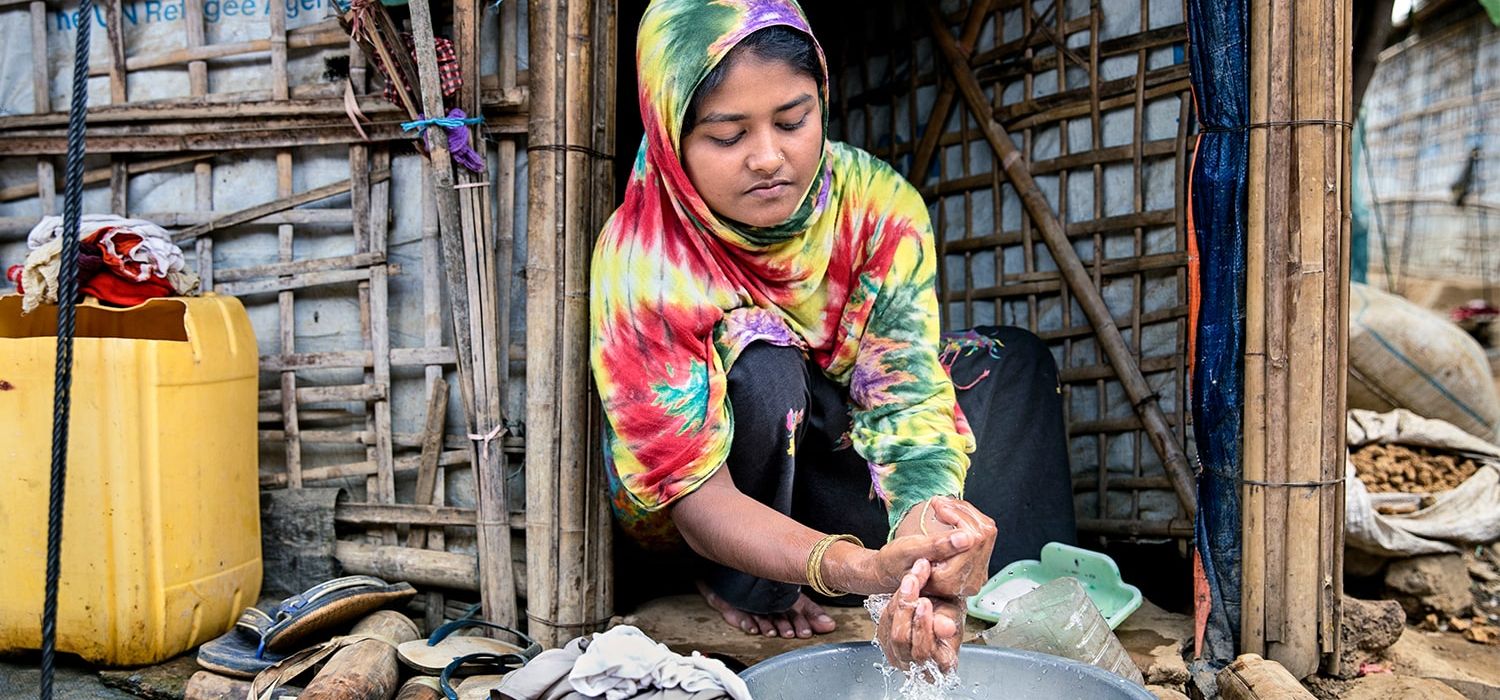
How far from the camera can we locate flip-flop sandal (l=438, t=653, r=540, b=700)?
206cm

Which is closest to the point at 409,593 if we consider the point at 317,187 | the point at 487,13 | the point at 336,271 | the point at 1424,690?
the point at 336,271

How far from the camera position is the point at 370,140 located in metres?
2.70

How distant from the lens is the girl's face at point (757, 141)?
1988mm

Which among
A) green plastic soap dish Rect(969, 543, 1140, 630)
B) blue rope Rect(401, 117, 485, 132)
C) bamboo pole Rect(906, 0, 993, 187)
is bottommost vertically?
green plastic soap dish Rect(969, 543, 1140, 630)

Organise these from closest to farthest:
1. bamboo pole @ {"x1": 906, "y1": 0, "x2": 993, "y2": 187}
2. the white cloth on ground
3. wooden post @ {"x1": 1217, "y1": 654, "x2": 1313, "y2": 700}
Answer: the white cloth on ground, wooden post @ {"x1": 1217, "y1": 654, "x2": 1313, "y2": 700}, bamboo pole @ {"x1": 906, "y1": 0, "x2": 993, "y2": 187}

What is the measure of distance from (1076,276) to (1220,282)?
1.01m

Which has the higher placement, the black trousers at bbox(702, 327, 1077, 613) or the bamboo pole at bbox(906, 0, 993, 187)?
the bamboo pole at bbox(906, 0, 993, 187)

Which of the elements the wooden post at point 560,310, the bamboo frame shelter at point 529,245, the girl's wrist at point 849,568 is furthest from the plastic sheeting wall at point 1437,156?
the girl's wrist at point 849,568

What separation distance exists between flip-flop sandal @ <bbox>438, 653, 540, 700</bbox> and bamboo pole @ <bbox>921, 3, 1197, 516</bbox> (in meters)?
1.83

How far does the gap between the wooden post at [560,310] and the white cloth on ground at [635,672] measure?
0.81 m

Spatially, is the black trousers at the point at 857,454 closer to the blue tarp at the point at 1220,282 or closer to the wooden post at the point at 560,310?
the wooden post at the point at 560,310

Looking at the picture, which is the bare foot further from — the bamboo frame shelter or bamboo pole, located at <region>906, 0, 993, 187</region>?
bamboo pole, located at <region>906, 0, 993, 187</region>

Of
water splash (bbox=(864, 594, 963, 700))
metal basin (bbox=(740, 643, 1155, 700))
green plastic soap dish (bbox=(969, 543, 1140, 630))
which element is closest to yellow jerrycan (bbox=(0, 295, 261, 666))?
metal basin (bbox=(740, 643, 1155, 700))

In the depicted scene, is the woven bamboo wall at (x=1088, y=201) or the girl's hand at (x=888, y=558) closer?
the girl's hand at (x=888, y=558)
